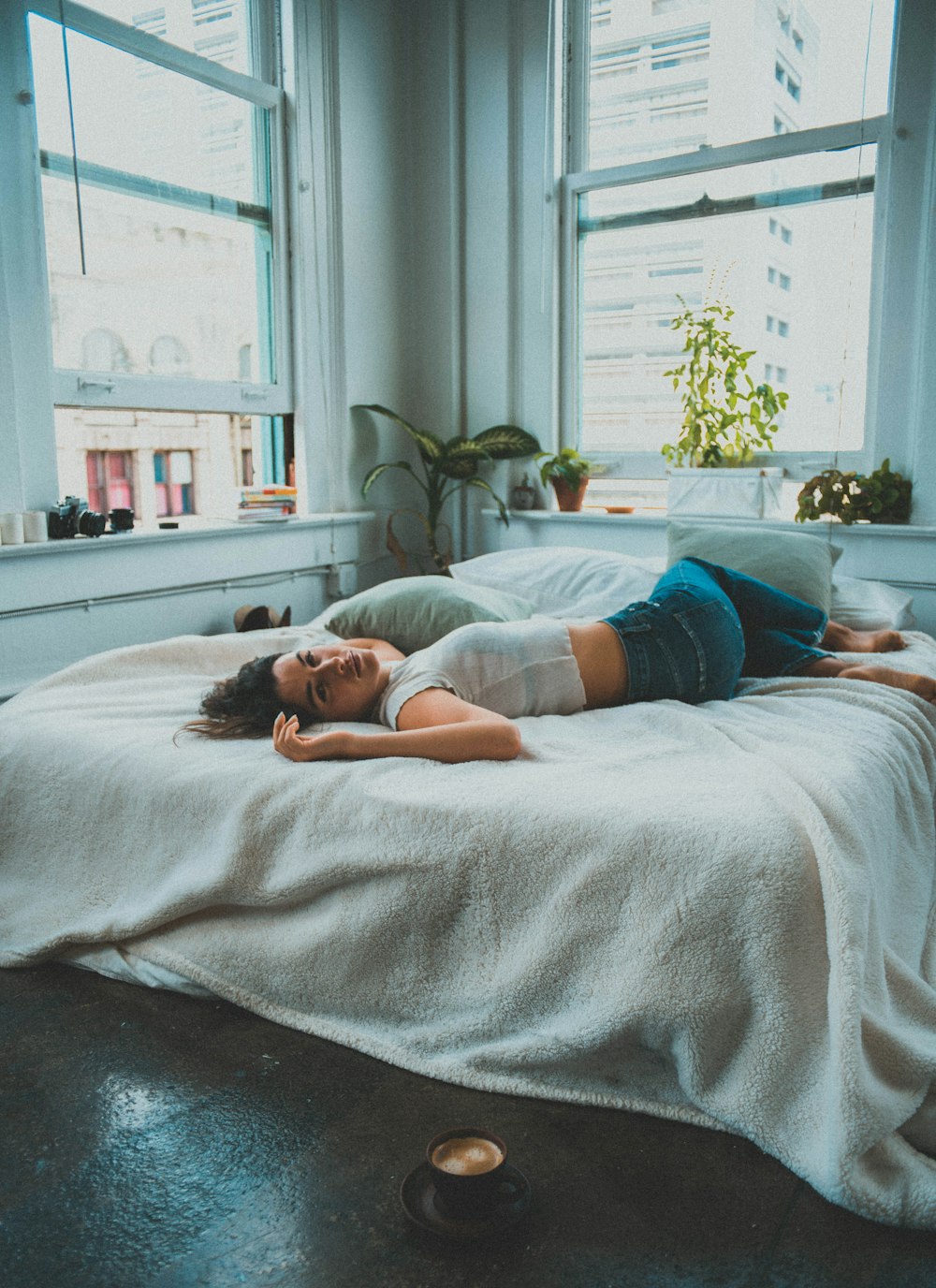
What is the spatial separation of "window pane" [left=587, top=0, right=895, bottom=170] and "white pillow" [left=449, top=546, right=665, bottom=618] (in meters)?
1.70

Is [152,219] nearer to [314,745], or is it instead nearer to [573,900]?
[314,745]

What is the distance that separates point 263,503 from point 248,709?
170cm

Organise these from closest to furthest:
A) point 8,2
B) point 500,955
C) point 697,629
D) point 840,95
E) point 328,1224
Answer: point 328,1224 < point 500,955 < point 697,629 < point 8,2 < point 840,95

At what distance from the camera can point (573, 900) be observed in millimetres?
1506

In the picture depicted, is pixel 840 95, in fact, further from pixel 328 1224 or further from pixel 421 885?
pixel 328 1224

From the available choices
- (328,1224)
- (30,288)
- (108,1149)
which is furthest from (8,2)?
(328,1224)

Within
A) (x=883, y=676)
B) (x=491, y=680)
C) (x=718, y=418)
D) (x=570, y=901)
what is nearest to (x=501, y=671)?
(x=491, y=680)

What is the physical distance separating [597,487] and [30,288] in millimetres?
2208

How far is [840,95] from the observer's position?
347 centimetres

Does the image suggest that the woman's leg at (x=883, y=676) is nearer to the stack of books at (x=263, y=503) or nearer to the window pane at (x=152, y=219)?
the stack of books at (x=263, y=503)

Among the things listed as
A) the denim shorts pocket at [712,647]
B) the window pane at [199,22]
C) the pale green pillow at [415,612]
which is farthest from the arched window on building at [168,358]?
the denim shorts pocket at [712,647]

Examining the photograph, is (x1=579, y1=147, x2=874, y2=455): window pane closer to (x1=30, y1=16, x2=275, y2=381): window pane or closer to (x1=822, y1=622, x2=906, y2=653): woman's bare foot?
(x1=822, y1=622, x2=906, y2=653): woman's bare foot

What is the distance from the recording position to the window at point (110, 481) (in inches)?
129

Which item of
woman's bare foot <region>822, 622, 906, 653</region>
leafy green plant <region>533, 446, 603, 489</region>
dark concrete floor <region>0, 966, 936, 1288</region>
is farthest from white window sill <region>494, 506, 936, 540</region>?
dark concrete floor <region>0, 966, 936, 1288</region>
